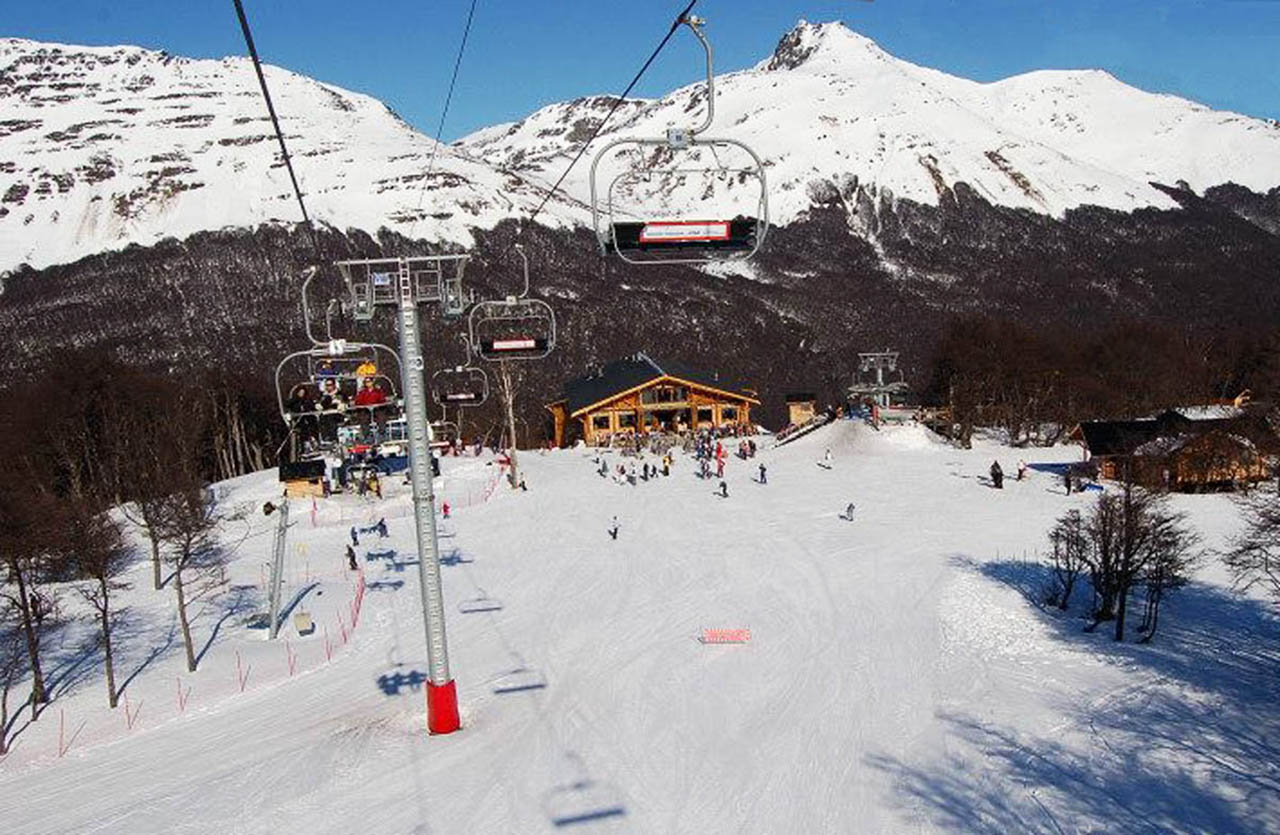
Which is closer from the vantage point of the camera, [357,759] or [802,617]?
[357,759]

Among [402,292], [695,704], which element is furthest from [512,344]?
[695,704]

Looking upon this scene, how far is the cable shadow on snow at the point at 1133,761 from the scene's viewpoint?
11.8m

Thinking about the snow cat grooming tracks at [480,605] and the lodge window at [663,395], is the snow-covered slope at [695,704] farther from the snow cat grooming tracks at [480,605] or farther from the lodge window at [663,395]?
the lodge window at [663,395]

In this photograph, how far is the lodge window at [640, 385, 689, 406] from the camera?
6319 centimetres

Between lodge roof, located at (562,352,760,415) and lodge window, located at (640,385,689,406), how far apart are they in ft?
3.06

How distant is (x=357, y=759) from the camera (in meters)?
13.7

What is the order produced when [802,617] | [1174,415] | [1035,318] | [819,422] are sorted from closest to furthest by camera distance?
[802,617]
[1174,415]
[819,422]
[1035,318]

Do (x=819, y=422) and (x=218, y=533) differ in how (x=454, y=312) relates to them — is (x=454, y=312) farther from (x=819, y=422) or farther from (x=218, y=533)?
(x=819, y=422)

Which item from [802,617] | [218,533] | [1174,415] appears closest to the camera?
[802,617]

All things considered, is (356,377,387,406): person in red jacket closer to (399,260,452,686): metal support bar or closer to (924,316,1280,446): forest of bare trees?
(399,260,452,686): metal support bar

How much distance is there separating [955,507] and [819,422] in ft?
76.8

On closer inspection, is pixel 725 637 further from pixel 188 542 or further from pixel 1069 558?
pixel 188 542

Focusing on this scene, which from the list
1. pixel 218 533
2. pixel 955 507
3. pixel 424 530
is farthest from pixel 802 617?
pixel 218 533

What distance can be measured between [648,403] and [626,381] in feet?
7.54
